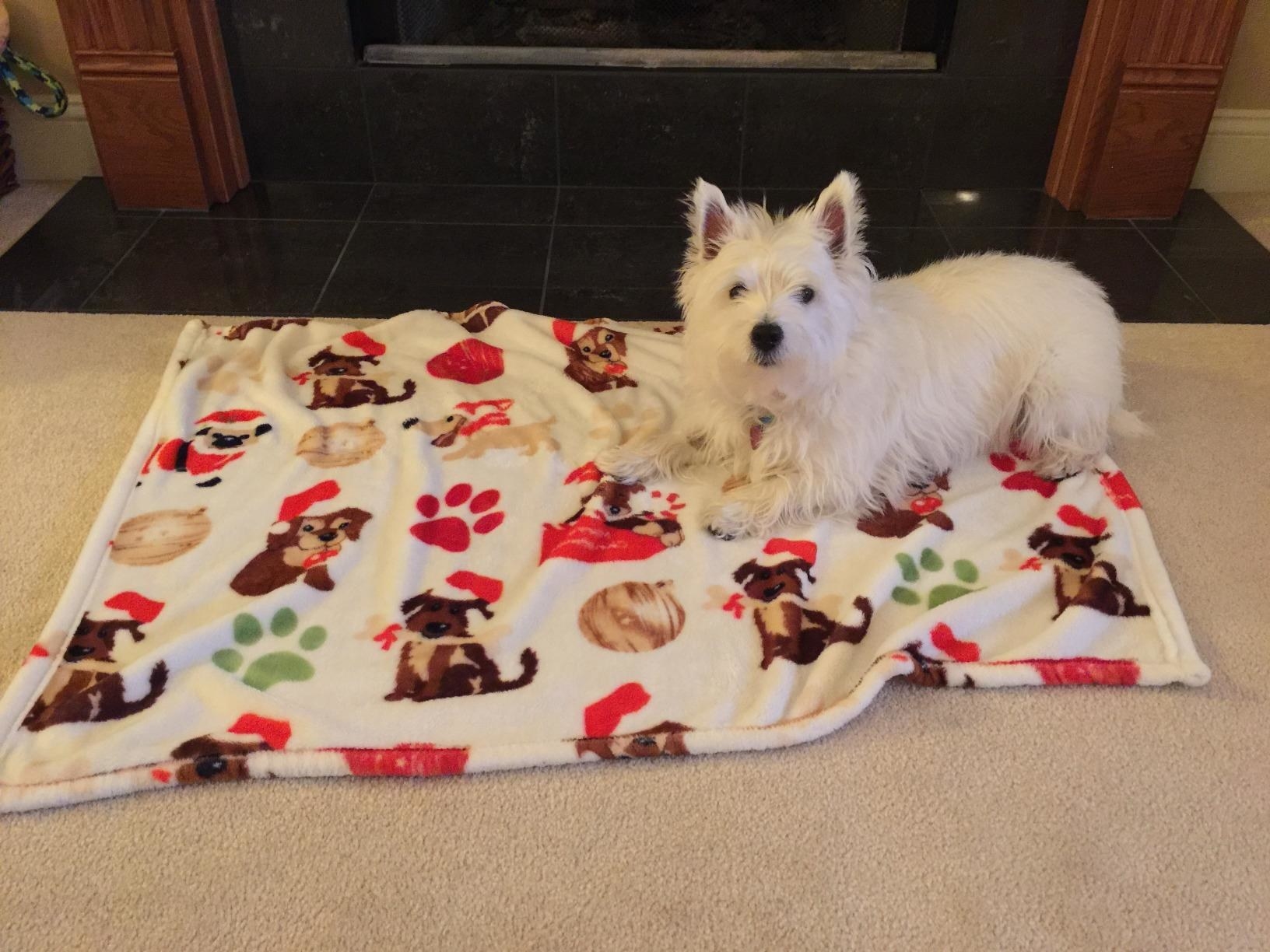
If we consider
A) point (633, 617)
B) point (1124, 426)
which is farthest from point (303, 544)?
point (1124, 426)

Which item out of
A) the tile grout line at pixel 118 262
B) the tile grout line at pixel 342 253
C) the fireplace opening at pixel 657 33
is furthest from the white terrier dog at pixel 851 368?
the tile grout line at pixel 118 262

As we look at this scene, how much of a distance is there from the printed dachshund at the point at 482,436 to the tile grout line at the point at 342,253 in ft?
2.34

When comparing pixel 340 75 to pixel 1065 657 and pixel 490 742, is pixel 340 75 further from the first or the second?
pixel 1065 657

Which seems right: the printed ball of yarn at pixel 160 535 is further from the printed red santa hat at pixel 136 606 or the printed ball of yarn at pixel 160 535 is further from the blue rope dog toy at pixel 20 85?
the blue rope dog toy at pixel 20 85

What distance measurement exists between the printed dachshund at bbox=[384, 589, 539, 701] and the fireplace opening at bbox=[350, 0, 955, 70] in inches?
82.2

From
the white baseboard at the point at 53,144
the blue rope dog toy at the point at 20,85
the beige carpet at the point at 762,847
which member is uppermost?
the blue rope dog toy at the point at 20,85

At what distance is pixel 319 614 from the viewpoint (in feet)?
5.64

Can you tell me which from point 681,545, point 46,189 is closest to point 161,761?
point 681,545

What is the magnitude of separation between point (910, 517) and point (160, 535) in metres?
1.35

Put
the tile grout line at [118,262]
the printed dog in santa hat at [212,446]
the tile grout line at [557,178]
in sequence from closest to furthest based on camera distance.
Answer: the printed dog in santa hat at [212,446]
the tile grout line at [118,262]
the tile grout line at [557,178]

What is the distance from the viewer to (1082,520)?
6.36 ft

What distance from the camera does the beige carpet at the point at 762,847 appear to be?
1.32 metres

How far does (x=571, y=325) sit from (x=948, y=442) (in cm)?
93

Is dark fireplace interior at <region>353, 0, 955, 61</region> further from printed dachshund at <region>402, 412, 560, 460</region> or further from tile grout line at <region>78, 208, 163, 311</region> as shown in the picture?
printed dachshund at <region>402, 412, 560, 460</region>
